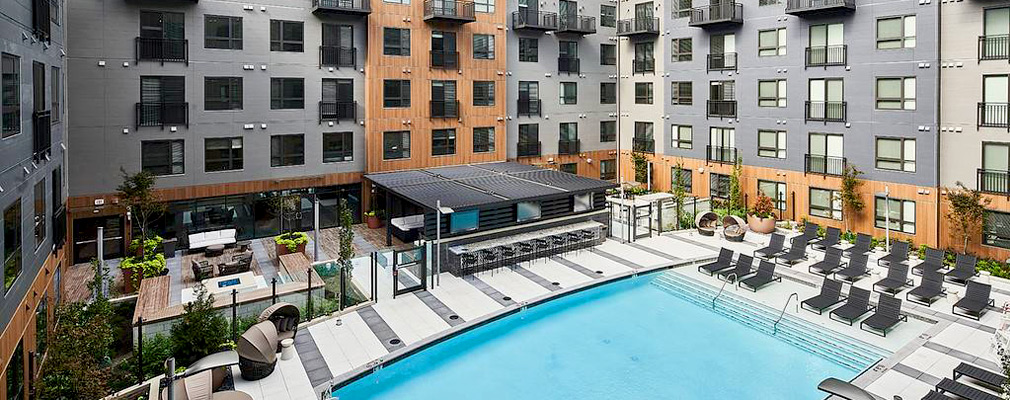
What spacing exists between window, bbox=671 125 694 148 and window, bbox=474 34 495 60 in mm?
10034

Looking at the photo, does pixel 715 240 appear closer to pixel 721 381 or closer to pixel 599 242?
pixel 599 242

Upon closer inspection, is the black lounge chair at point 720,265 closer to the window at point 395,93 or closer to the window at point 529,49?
the window at point 395,93

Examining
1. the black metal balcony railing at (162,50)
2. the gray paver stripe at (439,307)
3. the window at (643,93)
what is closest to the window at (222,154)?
the black metal balcony railing at (162,50)

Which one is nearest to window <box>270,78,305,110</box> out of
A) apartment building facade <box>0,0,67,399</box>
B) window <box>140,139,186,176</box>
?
window <box>140,139,186,176</box>

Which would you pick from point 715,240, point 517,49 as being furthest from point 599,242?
point 517,49

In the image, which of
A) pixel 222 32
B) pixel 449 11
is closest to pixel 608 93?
pixel 449 11

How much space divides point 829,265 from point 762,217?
6131 mm

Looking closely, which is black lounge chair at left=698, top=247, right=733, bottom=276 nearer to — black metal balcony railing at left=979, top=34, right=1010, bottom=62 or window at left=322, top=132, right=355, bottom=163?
black metal balcony railing at left=979, top=34, right=1010, bottom=62

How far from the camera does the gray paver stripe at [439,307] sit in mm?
15258

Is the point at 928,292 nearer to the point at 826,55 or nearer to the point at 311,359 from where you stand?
the point at 826,55

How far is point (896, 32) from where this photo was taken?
72.3 feet

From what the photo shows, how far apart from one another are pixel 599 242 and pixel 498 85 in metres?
10.3

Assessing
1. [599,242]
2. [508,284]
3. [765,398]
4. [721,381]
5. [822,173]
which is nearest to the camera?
[765,398]

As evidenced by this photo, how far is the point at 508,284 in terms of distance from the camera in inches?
714
